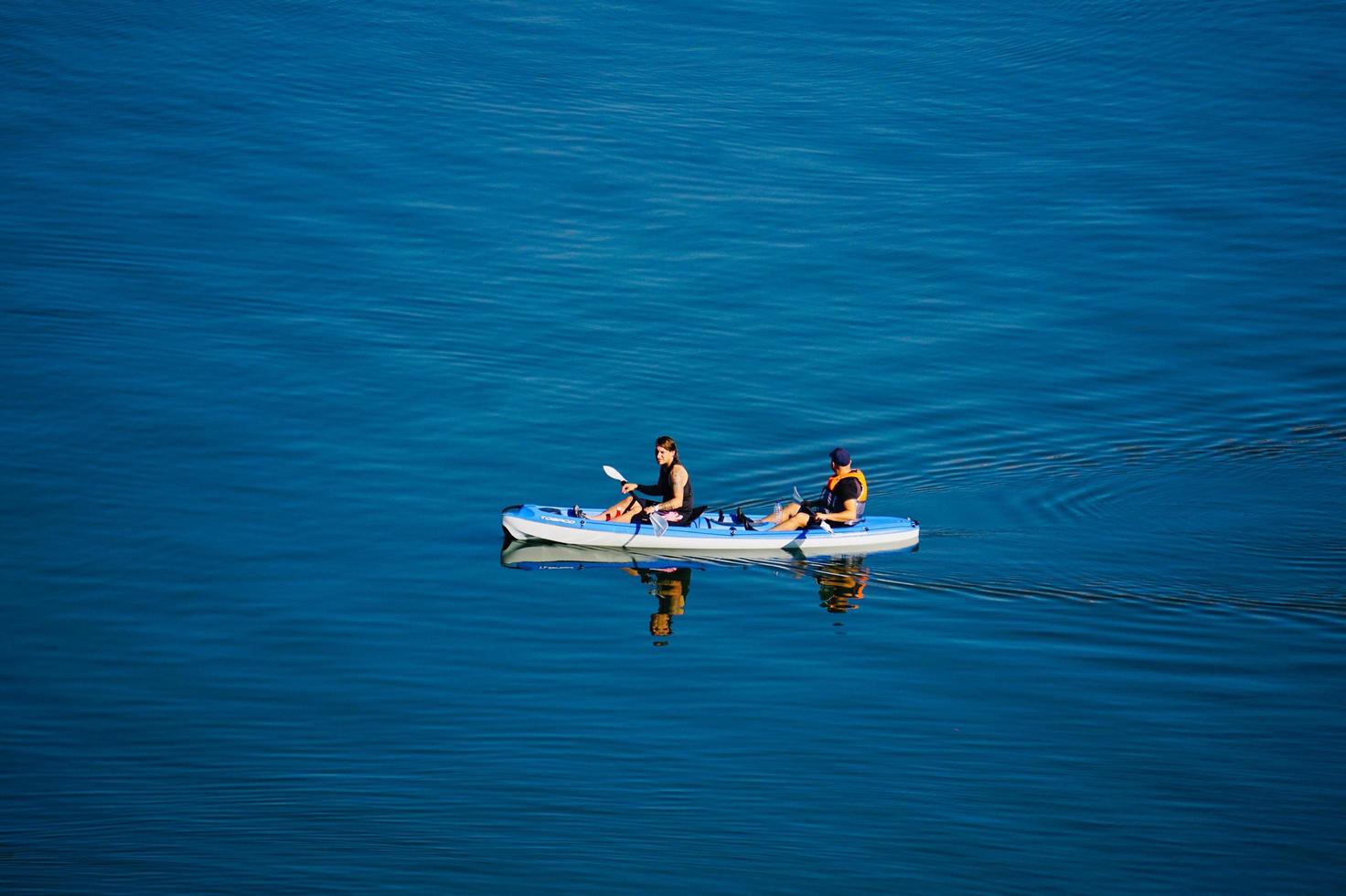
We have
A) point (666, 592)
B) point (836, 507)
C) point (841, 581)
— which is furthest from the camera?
point (836, 507)

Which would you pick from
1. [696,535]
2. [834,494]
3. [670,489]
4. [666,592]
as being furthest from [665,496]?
[834,494]

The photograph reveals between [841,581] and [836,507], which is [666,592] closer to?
[841,581]

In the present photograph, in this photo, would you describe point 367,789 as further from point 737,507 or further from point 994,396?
point 994,396

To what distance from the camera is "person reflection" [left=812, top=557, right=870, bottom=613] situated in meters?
17.4

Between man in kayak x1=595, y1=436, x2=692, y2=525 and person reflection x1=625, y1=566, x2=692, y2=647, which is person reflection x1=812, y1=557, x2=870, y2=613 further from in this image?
man in kayak x1=595, y1=436, x2=692, y2=525

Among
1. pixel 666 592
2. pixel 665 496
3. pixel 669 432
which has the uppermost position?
pixel 669 432

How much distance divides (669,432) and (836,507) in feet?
13.7

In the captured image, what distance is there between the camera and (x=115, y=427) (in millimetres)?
21266

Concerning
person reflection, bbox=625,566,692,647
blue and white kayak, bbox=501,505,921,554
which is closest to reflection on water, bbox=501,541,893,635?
person reflection, bbox=625,566,692,647

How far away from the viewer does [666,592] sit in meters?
17.8

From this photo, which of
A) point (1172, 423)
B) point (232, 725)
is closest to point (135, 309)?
point (232, 725)

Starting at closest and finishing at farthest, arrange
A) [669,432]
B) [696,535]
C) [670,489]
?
[696,535] < [670,489] < [669,432]

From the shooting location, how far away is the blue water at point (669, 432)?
39.9ft

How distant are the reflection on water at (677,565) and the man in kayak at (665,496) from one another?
0.53 m
